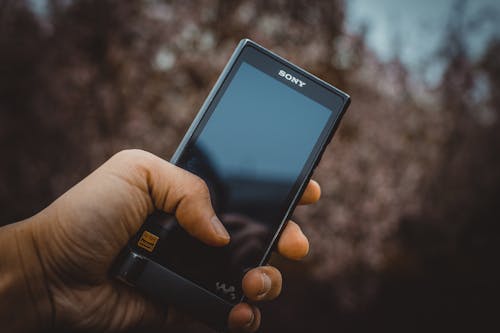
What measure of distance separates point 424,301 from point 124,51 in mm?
7601

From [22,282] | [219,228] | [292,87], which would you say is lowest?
[22,282]

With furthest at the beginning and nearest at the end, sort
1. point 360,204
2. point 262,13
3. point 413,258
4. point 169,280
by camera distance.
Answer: point 413,258, point 262,13, point 360,204, point 169,280

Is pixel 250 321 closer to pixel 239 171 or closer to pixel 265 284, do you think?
pixel 265 284

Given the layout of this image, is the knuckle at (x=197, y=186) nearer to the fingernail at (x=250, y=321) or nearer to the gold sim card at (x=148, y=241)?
the gold sim card at (x=148, y=241)

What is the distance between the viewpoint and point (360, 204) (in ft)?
22.2

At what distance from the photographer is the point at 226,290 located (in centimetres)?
181

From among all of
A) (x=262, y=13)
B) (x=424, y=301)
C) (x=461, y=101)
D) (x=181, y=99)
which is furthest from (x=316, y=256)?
(x=461, y=101)

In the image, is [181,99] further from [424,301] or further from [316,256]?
[424,301]

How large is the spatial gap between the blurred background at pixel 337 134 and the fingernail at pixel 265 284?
175 inches

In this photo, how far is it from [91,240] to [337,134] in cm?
585

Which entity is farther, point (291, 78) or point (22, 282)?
point (291, 78)

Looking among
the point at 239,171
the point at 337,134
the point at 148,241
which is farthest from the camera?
the point at 337,134

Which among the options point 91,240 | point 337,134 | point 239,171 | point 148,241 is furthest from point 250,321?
point 337,134

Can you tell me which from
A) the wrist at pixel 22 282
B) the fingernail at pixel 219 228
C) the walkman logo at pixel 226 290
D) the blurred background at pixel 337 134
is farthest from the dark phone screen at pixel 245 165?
the blurred background at pixel 337 134
